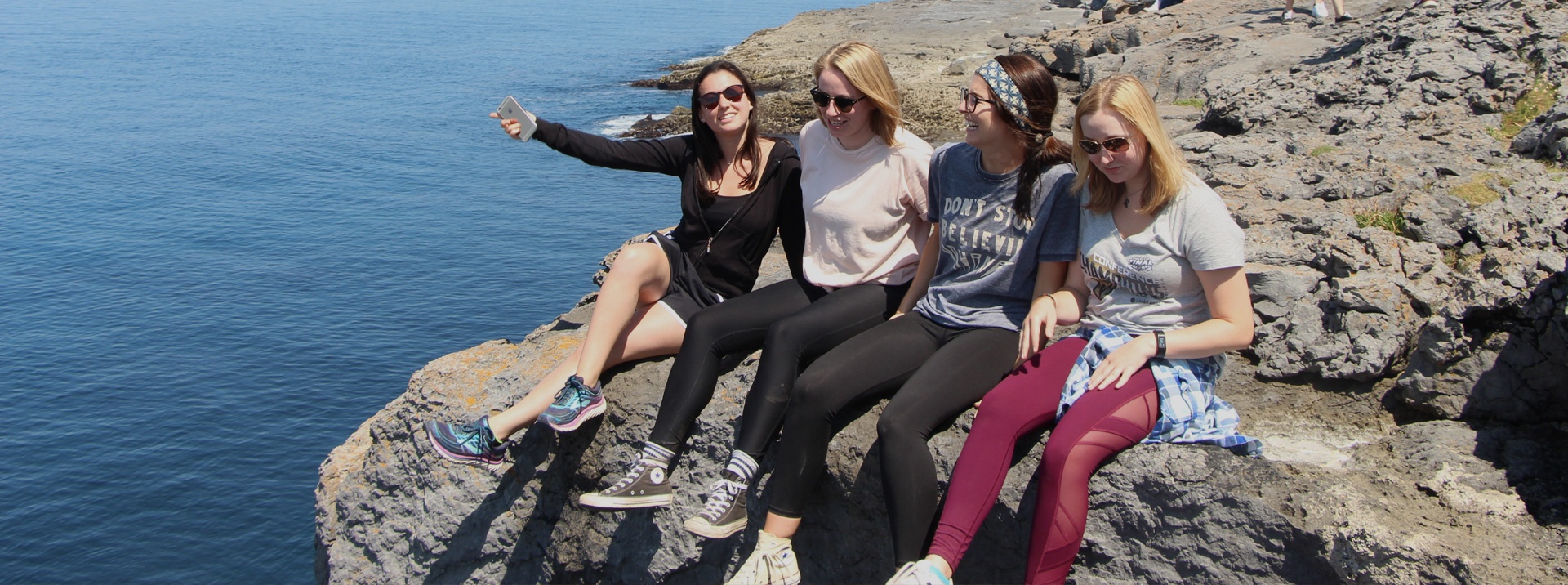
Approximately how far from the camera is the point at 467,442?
17.8 feet

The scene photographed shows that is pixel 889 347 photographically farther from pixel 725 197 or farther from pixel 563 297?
pixel 563 297

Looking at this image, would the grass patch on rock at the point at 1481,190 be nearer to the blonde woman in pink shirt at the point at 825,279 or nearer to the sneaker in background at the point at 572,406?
the blonde woman in pink shirt at the point at 825,279

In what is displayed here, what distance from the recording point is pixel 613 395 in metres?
6.04

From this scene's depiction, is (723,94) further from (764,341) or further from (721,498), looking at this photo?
(721,498)

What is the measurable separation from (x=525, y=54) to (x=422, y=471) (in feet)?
164

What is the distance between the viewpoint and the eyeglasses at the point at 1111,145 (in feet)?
15.1

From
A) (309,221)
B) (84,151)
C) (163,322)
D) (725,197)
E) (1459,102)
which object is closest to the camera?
(725,197)

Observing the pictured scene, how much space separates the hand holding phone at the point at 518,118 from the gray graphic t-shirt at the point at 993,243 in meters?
2.16

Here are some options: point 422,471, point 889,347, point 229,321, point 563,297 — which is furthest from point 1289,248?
point 229,321

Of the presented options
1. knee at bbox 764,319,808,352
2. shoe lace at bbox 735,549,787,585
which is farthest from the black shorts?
shoe lace at bbox 735,549,787,585

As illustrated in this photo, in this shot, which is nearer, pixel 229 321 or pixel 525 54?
pixel 229 321

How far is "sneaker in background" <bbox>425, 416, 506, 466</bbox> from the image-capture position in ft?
17.6

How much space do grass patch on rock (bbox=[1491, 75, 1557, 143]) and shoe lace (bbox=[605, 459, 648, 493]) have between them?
717 cm

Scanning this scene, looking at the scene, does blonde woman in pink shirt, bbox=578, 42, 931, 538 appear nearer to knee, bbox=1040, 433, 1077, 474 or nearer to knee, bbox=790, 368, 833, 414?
knee, bbox=790, 368, 833, 414
